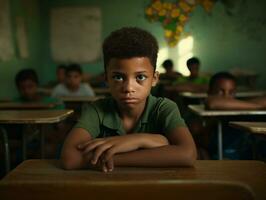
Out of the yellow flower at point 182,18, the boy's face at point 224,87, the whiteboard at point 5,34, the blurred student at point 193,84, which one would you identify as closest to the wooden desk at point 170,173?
the boy's face at point 224,87

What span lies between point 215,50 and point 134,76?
6.98 meters

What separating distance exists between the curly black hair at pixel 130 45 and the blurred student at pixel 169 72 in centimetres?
542

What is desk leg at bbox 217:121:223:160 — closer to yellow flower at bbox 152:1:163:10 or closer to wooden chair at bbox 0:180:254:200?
wooden chair at bbox 0:180:254:200

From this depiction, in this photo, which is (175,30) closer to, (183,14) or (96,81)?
(183,14)

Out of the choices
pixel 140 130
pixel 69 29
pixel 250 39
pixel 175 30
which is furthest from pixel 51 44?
pixel 140 130

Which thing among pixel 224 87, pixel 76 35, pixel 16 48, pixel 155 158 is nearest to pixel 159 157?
pixel 155 158

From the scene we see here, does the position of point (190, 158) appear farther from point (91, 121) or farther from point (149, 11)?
point (149, 11)

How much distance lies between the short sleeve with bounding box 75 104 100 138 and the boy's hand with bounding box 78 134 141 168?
160 mm

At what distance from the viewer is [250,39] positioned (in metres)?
7.75

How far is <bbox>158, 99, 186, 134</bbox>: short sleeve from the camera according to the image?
117 cm

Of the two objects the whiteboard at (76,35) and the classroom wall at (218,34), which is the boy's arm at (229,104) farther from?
the whiteboard at (76,35)

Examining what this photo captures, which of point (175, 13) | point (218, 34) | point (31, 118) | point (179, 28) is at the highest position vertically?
point (175, 13)

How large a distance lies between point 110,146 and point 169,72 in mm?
6188

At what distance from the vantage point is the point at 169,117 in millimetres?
1199
